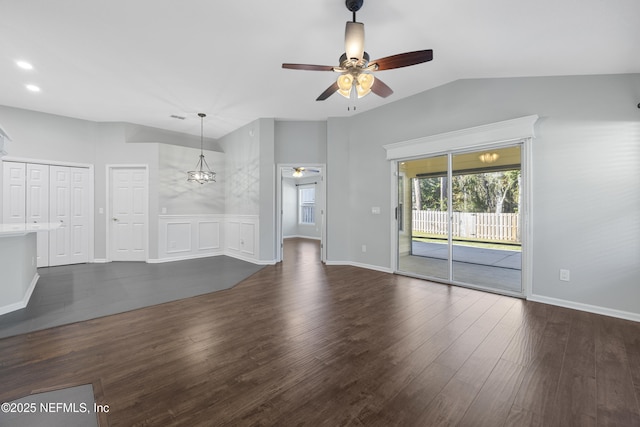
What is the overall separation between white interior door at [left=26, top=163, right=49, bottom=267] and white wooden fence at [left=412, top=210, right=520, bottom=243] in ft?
25.1

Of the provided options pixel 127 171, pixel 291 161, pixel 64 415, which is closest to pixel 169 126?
pixel 127 171

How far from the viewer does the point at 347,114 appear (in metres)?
5.43

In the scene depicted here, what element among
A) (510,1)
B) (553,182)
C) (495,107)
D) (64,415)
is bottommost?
(64,415)

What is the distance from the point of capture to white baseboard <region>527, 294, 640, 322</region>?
2.82 m

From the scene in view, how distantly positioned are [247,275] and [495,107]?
4752 mm

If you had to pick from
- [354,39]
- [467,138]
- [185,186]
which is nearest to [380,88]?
[354,39]

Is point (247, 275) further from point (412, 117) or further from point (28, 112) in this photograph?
point (28, 112)

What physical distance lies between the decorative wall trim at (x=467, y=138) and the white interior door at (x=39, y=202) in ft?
22.7

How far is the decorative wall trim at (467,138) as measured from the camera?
3381mm

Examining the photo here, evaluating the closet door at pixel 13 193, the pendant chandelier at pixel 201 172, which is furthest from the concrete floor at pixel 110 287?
the pendant chandelier at pixel 201 172

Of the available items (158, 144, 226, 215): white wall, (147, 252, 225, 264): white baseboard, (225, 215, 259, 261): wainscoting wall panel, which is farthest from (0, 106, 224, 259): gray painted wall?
(225, 215, 259, 261): wainscoting wall panel

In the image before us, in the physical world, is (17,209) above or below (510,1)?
below

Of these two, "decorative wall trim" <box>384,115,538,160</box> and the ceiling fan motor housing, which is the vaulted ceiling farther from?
"decorative wall trim" <box>384,115,538,160</box>

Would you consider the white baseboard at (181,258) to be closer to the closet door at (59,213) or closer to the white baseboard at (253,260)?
the white baseboard at (253,260)
